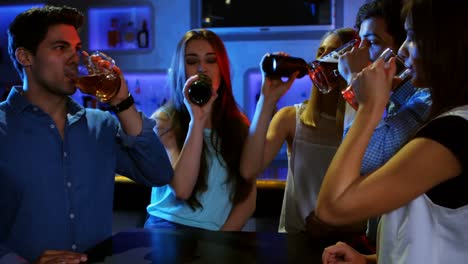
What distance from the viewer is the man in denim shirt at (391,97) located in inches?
47.9

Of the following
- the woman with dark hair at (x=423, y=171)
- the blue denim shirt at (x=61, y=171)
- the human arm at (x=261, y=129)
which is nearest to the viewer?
the woman with dark hair at (x=423, y=171)

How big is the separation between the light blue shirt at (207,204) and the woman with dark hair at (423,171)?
824 millimetres

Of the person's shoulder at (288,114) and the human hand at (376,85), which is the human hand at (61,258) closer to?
the human hand at (376,85)

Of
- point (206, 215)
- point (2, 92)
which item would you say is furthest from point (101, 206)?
point (2, 92)

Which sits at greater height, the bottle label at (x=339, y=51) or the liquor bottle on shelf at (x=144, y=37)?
the liquor bottle on shelf at (x=144, y=37)

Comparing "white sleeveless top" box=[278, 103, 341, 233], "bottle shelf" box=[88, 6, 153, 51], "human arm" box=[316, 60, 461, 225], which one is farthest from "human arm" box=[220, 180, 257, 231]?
"bottle shelf" box=[88, 6, 153, 51]

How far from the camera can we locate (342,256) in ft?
3.78

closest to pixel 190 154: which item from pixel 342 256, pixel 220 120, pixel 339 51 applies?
pixel 220 120

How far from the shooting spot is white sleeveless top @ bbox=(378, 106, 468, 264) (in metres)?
0.88

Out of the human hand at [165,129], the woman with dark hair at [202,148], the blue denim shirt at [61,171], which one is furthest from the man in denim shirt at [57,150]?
the human hand at [165,129]

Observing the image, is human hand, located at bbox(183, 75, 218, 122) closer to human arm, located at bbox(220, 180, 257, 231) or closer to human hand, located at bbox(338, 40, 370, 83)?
human arm, located at bbox(220, 180, 257, 231)

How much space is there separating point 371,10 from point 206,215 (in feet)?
2.89

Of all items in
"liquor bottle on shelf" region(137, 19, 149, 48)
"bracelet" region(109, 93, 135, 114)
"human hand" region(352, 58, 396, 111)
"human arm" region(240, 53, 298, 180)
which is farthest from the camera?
"liquor bottle on shelf" region(137, 19, 149, 48)

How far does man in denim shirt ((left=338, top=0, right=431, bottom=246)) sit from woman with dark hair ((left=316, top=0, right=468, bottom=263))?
0.71 ft
